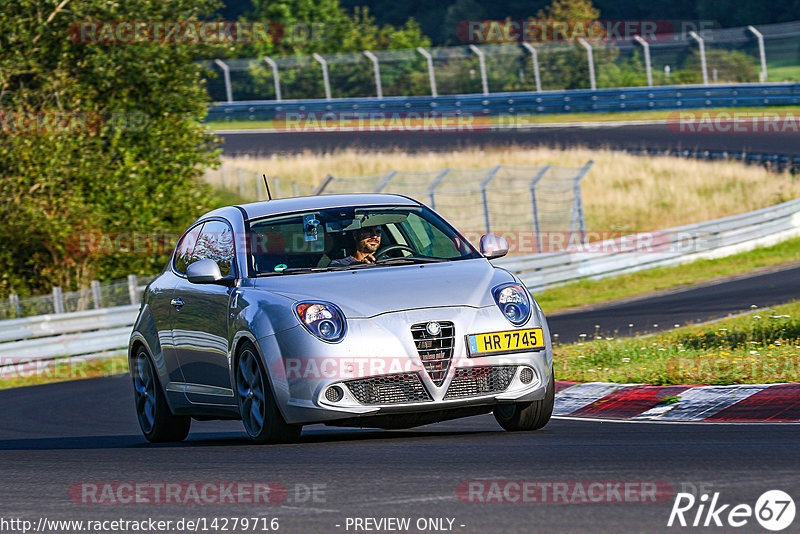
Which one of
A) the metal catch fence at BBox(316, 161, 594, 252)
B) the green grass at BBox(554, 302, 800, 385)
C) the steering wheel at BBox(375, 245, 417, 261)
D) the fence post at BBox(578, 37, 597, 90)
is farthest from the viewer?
the fence post at BBox(578, 37, 597, 90)

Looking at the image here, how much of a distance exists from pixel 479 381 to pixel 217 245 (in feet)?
7.77

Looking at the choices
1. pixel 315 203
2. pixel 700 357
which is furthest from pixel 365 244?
pixel 700 357

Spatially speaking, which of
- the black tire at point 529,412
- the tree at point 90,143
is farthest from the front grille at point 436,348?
the tree at point 90,143

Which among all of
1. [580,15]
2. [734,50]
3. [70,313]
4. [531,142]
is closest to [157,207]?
[70,313]

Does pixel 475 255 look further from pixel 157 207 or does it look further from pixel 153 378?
pixel 157 207

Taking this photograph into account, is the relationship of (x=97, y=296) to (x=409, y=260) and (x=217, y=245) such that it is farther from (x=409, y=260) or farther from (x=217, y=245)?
(x=409, y=260)

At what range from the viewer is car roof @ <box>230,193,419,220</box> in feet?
29.9

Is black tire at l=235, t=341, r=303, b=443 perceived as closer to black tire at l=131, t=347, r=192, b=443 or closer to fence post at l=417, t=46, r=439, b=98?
black tire at l=131, t=347, r=192, b=443

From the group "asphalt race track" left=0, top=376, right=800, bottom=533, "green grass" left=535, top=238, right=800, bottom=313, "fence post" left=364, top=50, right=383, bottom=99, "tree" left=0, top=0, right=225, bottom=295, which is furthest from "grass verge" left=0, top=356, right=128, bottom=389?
"fence post" left=364, top=50, right=383, bottom=99

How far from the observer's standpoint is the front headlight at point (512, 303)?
318 inches

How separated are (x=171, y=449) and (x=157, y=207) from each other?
61.9ft

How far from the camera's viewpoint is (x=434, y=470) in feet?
22.0

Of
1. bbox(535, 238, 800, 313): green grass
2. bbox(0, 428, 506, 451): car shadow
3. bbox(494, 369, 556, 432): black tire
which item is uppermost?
bbox(494, 369, 556, 432): black tire

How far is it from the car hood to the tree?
695 inches
